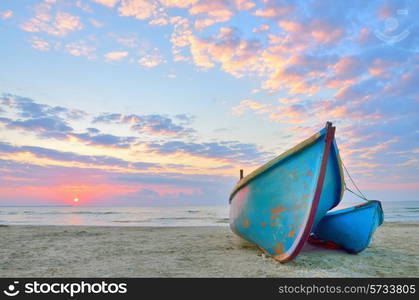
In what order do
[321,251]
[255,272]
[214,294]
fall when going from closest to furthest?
[214,294], [255,272], [321,251]

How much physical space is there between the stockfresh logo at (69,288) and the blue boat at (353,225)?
16.9 ft

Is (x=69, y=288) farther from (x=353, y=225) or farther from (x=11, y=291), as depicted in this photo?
(x=353, y=225)

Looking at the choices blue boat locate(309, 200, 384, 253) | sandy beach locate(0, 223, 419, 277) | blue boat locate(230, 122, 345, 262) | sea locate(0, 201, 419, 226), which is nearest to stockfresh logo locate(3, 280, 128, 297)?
sandy beach locate(0, 223, 419, 277)

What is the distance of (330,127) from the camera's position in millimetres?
5684

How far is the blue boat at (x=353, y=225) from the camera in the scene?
22.9 feet

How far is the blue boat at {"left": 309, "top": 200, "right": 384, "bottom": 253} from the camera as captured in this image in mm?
6973

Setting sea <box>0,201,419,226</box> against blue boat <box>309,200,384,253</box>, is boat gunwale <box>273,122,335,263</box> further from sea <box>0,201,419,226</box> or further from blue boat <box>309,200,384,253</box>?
sea <box>0,201,419,226</box>

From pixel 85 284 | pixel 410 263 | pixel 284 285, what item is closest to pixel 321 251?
pixel 410 263

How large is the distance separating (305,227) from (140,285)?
9.69 ft

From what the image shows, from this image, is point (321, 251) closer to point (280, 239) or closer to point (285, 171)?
point (280, 239)

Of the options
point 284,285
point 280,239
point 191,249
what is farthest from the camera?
point 191,249

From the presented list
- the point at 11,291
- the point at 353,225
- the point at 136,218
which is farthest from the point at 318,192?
the point at 136,218

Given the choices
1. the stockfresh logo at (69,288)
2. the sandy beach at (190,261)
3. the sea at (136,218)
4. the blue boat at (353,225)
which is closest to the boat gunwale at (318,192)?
the sandy beach at (190,261)

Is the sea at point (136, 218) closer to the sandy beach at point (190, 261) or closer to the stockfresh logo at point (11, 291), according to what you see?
the sandy beach at point (190, 261)
